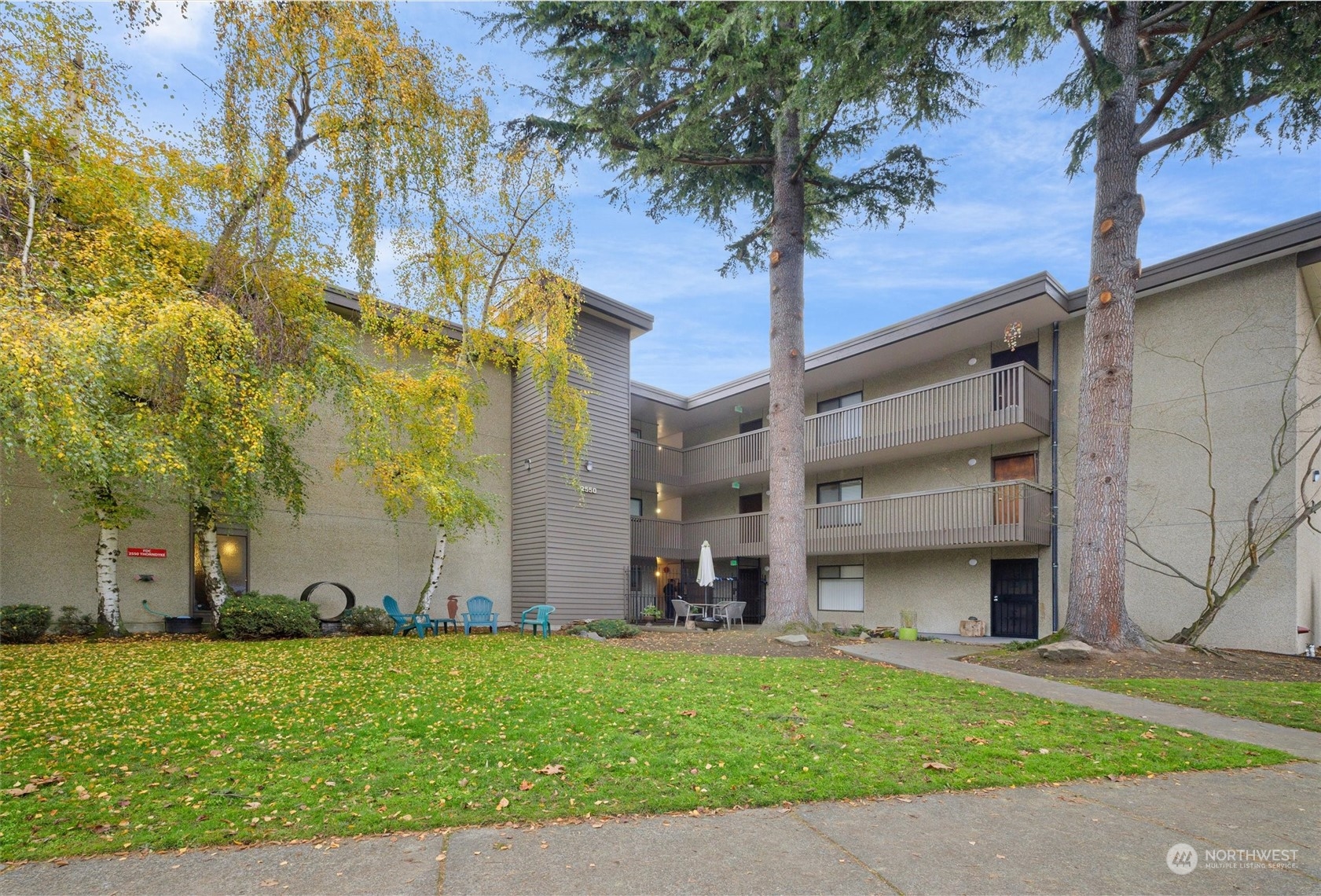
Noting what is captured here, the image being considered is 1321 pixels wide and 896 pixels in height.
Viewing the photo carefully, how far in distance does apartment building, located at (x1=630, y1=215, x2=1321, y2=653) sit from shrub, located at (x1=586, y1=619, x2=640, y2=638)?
17.6 ft

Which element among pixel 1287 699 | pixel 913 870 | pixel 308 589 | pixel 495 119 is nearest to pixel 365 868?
pixel 913 870

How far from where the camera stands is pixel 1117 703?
7246 mm

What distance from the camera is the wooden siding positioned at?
54.2 ft

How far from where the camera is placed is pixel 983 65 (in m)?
12.9

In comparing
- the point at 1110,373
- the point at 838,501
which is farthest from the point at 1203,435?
the point at 838,501

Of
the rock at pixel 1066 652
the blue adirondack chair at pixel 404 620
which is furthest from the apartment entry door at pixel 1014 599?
the blue adirondack chair at pixel 404 620

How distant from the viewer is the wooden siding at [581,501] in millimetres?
16516

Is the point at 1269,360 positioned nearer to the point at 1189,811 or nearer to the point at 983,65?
the point at 983,65

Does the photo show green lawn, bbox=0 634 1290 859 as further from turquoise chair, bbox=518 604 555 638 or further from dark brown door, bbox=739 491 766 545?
dark brown door, bbox=739 491 766 545

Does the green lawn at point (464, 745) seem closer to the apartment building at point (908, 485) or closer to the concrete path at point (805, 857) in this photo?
the concrete path at point (805, 857)

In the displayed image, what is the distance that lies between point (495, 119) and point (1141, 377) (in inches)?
546

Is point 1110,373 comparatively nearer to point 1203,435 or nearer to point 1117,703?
point 1203,435

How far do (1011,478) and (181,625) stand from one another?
57.3 feet

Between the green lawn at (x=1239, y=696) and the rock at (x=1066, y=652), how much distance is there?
3.14 feet
